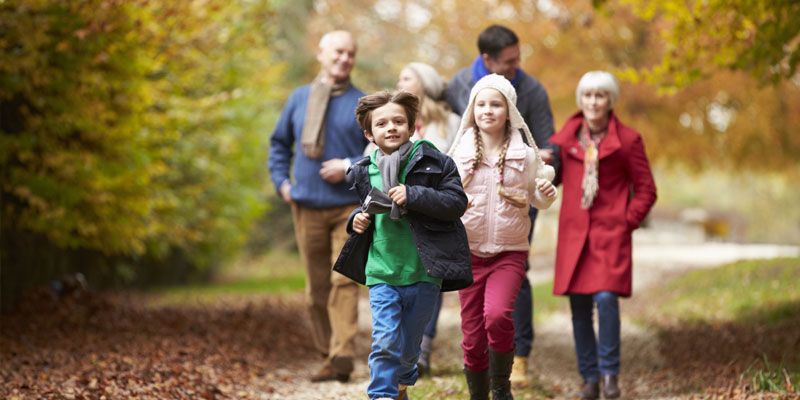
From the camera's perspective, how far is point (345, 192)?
700 cm

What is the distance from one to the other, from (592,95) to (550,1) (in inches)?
393

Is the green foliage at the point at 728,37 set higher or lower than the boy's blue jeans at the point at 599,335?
higher

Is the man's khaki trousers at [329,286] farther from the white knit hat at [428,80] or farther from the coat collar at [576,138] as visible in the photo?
the coat collar at [576,138]

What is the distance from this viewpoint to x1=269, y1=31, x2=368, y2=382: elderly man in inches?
271

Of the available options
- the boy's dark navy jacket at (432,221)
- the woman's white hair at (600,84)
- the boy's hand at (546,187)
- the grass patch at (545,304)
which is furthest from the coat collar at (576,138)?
the grass patch at (545,304)

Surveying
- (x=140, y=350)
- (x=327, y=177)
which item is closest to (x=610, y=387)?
(x=327, y=177)

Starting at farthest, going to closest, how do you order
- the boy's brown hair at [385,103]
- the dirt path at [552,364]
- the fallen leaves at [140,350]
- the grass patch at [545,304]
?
1. the grass patch at [545,304]
2. the dirt path at [552,364]
3. the fallen leaves at [140,350]
4. the boy's brown hair at [385,103]

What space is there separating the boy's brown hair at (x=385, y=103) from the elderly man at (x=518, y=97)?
5.68ft

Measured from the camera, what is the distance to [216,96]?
1207 centimetres

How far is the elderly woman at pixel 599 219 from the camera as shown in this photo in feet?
20.8

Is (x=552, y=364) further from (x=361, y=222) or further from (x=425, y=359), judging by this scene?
(x=361, y=222)

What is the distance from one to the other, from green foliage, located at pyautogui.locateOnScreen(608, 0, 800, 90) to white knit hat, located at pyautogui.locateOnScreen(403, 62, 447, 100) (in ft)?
7.16

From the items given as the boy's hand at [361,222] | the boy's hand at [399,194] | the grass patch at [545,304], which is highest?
the boy's hand at [399,194]

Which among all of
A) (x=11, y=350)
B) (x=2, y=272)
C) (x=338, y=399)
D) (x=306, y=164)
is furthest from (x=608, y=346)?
(x=2, y=272)
